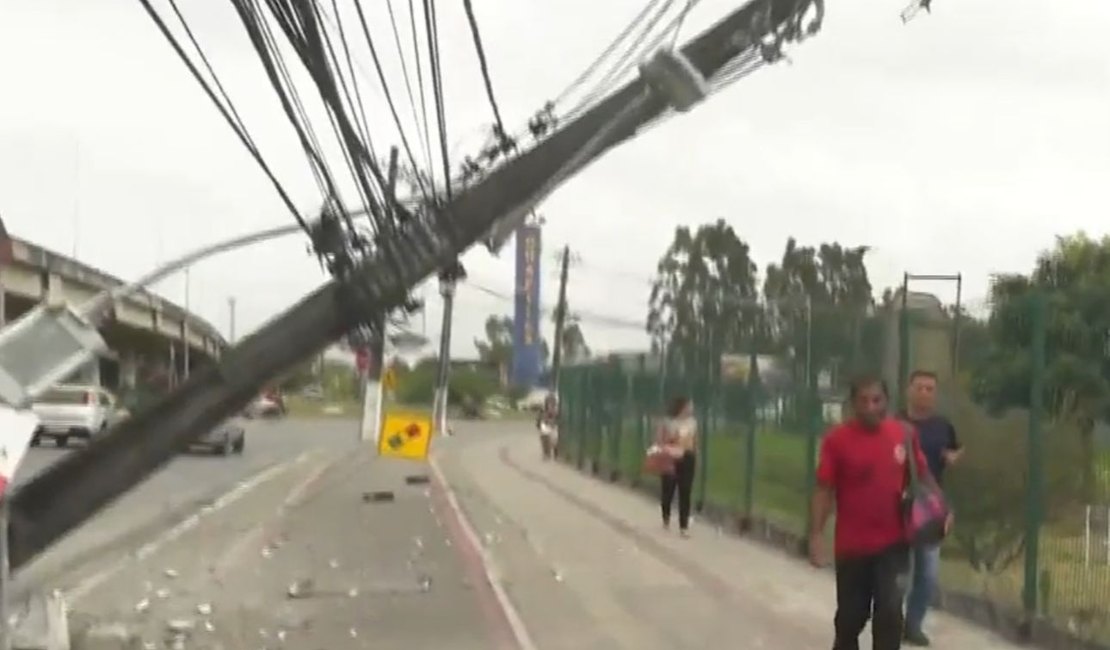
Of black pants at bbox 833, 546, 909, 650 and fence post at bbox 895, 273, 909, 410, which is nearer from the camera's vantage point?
black pants at bbox 833, 546, 909, 650

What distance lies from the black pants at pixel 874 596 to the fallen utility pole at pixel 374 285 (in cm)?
412

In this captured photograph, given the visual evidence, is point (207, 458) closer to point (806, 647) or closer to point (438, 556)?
point (438, 556)

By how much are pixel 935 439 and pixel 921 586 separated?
966 millimetres

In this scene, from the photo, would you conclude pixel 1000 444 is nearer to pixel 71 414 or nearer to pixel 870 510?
pixel 870 510

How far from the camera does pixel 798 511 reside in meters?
18.2

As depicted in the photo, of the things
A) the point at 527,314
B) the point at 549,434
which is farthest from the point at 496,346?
the point at 549,434

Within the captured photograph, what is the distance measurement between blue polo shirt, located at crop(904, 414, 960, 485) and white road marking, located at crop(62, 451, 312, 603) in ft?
21.0

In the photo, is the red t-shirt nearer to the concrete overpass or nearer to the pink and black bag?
the pink and black bag

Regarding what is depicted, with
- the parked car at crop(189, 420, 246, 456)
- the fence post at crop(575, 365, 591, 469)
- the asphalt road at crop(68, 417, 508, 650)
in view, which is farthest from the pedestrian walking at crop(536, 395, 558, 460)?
the asphalt road at crop(68, 417, 508, 650)

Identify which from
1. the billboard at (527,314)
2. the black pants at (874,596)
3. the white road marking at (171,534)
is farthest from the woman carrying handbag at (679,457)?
the billboard at (527,314)

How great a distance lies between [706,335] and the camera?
917 inches

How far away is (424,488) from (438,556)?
12139mm

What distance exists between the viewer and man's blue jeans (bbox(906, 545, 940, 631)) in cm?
1132

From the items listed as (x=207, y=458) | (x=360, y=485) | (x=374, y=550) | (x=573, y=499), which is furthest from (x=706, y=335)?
(x=207, y=458)
